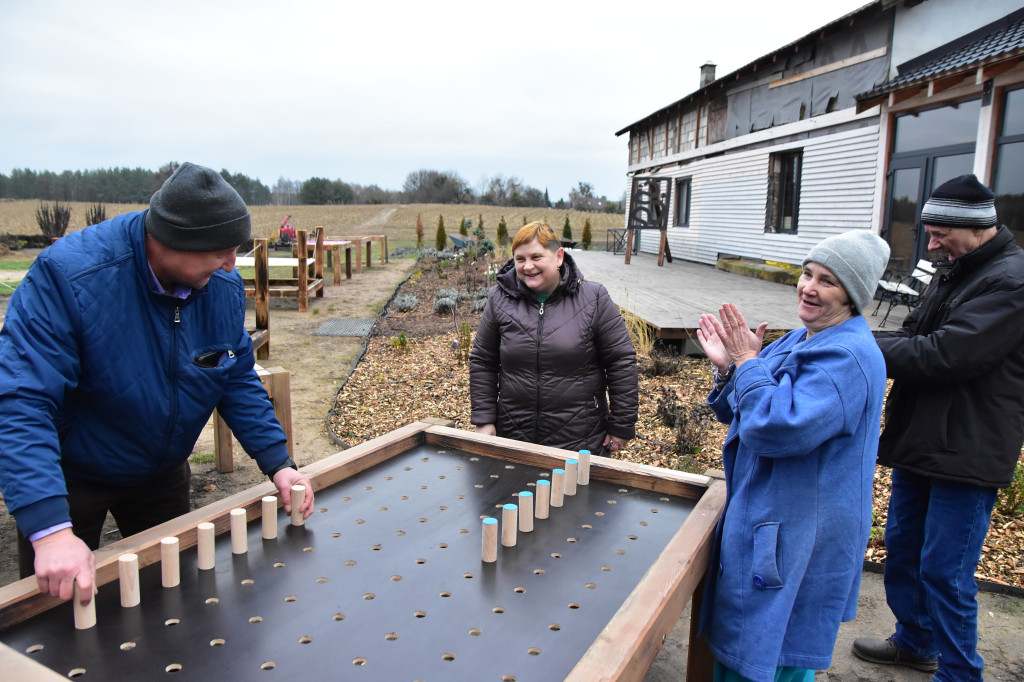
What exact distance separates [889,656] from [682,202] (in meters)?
20.4

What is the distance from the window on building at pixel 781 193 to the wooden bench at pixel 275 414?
1375 centimetres

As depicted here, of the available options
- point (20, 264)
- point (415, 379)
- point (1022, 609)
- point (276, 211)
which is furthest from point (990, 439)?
point (276, 211)

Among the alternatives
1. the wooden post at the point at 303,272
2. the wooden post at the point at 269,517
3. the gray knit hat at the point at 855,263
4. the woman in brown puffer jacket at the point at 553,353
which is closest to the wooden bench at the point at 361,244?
the wooden post at the point at 303,272

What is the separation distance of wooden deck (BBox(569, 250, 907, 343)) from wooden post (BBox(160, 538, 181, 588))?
6412mm

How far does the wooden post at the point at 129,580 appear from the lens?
1.43 metres

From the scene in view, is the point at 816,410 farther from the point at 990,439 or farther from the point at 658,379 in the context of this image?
the point at 658,379

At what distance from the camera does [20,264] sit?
1723cm

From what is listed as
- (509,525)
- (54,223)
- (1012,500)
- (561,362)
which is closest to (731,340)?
(509,525)

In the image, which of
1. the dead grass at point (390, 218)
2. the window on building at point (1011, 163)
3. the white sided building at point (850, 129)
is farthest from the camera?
the dead grass at point (390, 218)

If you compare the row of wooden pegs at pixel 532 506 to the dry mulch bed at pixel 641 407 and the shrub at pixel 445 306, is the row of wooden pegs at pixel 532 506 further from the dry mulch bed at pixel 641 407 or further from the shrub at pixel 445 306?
the shrub at pixel 445 306

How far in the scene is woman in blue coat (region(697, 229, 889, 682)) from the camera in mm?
1729

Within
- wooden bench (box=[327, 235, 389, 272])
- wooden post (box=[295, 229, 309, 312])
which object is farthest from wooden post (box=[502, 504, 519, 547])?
wooden bench (box=[327, 235, 389, 272])

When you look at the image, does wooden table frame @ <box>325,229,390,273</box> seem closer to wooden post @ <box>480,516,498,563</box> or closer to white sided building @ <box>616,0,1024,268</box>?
white sided building @ <box>616,0,1024,268</box>

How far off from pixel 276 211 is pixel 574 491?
51.4 meters
